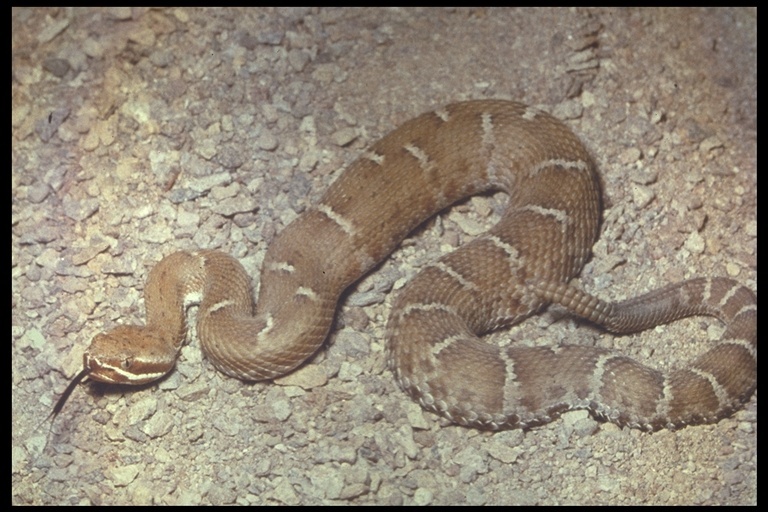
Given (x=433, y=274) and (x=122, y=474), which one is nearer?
(x=122, y=474)

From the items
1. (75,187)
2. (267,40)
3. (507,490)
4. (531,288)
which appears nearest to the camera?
(507,490)

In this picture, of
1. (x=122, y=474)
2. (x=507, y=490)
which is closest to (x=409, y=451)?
(x=507, y=490)

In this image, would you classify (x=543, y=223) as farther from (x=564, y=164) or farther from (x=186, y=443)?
(x=186, y=443)

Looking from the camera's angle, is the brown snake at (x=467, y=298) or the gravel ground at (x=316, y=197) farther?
the brown snake at (x=467, y=298)

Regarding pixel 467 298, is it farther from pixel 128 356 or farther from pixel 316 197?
pixel 128 356

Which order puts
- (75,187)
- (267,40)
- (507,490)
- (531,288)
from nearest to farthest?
(507,490) → (531,288) → (75,187) → (267,40)

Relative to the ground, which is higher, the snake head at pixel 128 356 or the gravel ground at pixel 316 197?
the gravel ground at pixel 316 197
